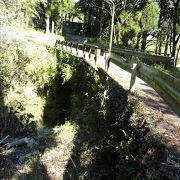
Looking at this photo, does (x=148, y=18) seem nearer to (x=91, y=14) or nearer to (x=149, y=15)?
(x=149, y=15)

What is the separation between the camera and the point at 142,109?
7719 mm

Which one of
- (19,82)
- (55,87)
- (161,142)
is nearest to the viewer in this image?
(161,142)

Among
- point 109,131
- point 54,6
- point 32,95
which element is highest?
point 54,6

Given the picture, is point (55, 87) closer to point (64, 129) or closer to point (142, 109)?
point (64, 129)

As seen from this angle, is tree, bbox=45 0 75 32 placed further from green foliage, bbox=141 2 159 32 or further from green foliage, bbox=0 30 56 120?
green foliage, bbox=0 30 56 120

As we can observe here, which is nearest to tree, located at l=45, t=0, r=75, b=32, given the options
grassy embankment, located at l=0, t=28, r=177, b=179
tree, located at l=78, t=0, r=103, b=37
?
tree, located at l=78, t=0, r=103, b=37

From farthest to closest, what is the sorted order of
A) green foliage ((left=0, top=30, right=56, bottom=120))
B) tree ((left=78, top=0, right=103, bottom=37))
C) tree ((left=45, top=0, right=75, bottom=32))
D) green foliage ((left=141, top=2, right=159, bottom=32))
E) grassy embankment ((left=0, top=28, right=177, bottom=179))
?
tree ((left=78, top=0, right=103, bottom=37)) → tree ((left=45, top=0, right=75, bottom=32)) → green foliage ((left=141, top=2, right=159, bottom=32)) → green foliage ((left=0, top=30, right=56, bottom=120)) → grassy embankment ((left=0, top=28, right=177, bottom=179))

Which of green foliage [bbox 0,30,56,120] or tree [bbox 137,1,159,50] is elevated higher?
tree [bbox 137,1,159,50]

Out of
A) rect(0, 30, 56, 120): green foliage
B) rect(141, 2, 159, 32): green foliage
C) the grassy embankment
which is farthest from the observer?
rect(141, 2, 159, 32): green foliage

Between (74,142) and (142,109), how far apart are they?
115 inches

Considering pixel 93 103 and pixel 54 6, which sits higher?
pixel 54 6

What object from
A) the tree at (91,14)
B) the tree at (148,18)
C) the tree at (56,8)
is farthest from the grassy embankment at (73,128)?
the tree at (91,14)

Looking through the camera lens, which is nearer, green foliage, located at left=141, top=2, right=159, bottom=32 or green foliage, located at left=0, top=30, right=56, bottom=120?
green foliage, located at left=0, top=30, right=56, bottom=120

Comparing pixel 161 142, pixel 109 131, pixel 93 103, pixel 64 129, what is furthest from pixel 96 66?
pixel 161 142
